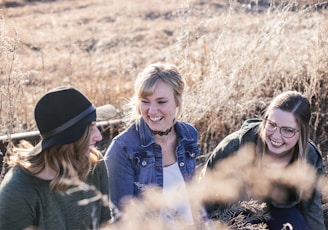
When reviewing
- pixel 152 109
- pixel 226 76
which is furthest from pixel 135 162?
pixel 226 76

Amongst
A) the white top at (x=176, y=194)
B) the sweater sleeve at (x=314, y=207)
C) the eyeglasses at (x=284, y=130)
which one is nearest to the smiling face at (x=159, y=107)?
the white top at (x=176, y=194)

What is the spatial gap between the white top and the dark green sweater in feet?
1.07

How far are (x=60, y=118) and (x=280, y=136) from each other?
1.36 meters

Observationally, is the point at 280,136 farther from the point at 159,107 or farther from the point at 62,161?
the point at 62,161

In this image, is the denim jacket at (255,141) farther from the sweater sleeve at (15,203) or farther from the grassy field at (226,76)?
the sweater sleeve at (15,203)

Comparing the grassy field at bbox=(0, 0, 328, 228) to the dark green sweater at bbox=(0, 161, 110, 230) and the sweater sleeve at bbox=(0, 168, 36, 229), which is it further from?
the sweater sleeve at bbox=(0, 168, 36, 229)

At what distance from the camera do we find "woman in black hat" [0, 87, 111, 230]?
2254 mm

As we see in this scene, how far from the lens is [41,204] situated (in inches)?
92.6

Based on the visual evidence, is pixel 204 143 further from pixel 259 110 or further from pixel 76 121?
pixel 76 121

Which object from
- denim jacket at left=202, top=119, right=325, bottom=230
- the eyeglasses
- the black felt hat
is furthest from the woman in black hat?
the eyeglasses

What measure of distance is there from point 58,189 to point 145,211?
381 millimetres

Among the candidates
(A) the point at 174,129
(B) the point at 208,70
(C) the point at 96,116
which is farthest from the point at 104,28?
(C) the point at 96,116

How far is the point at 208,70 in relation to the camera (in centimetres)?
497

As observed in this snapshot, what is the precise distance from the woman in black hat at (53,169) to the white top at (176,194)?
409 mm
